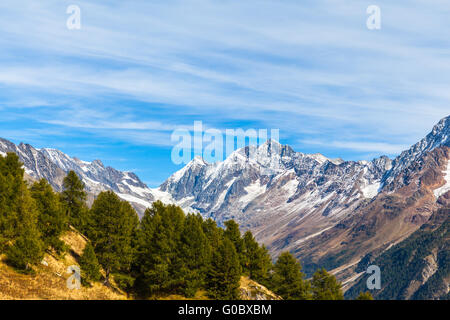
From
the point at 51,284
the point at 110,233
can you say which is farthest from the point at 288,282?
the point at 51,284

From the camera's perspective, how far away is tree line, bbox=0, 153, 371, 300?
73812mm

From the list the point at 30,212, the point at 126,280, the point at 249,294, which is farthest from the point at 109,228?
the point at 249,294

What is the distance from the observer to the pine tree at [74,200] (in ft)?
324

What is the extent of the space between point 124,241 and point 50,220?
539 inches

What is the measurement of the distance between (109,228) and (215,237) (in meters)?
28.9

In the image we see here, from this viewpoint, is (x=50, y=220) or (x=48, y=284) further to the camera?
(x=50, y=220)

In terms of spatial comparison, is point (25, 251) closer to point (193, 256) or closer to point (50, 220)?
point (50, 220)

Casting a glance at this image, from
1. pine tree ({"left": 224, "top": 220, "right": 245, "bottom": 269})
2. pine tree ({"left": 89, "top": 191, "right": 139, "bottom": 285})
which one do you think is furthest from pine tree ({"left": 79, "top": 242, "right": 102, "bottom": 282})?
pine tree ({"left": 224, "top": 220, "right": 245, "bottom": 269})

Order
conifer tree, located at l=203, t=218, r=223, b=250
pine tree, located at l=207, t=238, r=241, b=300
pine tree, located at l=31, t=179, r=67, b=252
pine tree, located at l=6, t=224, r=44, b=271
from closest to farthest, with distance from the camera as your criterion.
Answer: pine tree, located at l=6, t=224, r=44, b=271 → pine tree, located at l=31, t=179, r=67, b=252 → pine tree, located at l=207, t=238, r=241, b=300 → conifer tree, located at l=203, t=218, r=223, b=250

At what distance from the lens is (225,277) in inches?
3551

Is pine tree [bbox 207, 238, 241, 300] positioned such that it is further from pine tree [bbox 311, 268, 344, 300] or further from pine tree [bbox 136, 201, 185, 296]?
pine tree [bbox 311, 268, 344, 300]

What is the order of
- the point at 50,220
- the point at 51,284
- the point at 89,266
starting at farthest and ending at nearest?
the point at 50,220
the point at 89,266
the point at 51,284

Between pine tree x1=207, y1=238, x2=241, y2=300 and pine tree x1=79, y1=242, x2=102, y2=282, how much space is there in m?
23.0
